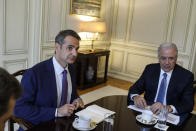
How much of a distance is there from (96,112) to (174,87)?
83 centimetres

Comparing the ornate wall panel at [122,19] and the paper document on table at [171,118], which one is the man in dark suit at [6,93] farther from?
the ornate wall panel at [122,19]

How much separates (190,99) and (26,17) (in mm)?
2662

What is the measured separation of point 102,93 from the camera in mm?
4312

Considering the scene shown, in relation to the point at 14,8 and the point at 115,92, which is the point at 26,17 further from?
the point at 115,92

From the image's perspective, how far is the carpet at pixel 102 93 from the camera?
4.01 metres

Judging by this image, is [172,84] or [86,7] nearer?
[172,84]

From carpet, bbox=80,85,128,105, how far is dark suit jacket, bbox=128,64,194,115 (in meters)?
1.90

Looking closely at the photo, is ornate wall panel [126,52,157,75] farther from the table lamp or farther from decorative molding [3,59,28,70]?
decorative molding [3,59,28,70]

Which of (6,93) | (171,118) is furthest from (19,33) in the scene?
(6,93)

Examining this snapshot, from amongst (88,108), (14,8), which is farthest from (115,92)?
(88,108)

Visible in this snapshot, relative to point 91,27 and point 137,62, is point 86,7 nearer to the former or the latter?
point 91,27

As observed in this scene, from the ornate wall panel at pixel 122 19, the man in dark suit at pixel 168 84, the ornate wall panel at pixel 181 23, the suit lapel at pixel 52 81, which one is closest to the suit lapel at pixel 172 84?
the man in dark suit at pixel 168 84

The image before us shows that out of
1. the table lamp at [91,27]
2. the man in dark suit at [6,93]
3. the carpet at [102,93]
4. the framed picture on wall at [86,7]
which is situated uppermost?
the framed picture on wall at [86,7]

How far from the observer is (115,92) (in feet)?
14.5
